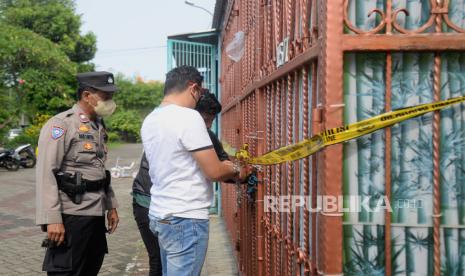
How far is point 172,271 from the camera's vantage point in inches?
107

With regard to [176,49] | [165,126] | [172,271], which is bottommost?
[172,271]

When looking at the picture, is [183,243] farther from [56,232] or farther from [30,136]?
[30,136]

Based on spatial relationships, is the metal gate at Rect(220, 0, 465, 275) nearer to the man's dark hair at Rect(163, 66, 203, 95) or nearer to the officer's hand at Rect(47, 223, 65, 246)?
the man's dark hair at Rect(163, 66, 203, 95)

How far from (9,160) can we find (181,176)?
16.6 m

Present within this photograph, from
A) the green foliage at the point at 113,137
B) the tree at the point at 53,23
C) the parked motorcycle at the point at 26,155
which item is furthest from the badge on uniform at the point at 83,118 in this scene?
the green foliage at the point at 113,137

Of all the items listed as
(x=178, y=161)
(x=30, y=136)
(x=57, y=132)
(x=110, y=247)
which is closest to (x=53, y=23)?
(x=30, y=136)

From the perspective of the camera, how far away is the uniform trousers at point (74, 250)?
3395mm

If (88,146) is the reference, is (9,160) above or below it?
above

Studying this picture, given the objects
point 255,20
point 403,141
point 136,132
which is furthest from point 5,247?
point 136,132

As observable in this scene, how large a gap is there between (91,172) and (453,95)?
2509mm

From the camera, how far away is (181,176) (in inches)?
106

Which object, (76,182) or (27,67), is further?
(27,67)

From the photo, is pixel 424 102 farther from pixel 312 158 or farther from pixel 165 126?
pixel 165 126

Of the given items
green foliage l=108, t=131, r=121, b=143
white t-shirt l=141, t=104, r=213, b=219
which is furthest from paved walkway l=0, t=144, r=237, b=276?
green foliage l=108, t=131, r=121, b=143
